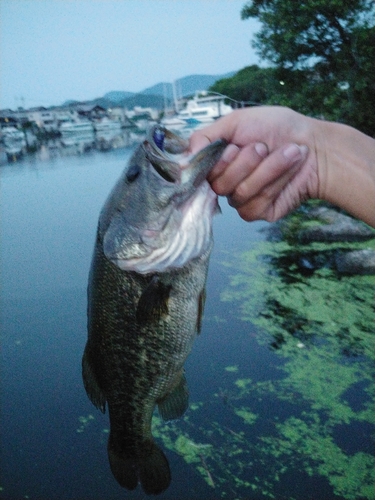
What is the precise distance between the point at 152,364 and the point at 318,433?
2210mm

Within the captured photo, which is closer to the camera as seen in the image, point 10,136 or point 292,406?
point 292,406

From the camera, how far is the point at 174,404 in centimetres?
175

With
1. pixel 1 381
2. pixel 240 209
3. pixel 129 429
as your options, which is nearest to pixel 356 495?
pixel 129 429

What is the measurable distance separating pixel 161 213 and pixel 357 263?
4.93 meters

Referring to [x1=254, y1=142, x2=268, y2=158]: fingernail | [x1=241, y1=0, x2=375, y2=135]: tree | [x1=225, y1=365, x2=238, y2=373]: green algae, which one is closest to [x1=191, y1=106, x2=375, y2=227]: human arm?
[x1=254, y1=142, x2=268, y2=158]: fingernail

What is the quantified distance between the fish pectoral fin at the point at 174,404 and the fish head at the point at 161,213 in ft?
2.02

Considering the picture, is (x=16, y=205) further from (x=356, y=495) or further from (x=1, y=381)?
(x=356, y=495)

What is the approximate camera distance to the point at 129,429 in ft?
5.56

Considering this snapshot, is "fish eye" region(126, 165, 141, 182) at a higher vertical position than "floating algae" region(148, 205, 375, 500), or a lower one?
higher

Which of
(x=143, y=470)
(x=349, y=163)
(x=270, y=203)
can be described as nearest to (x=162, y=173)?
(x=270, y=203)

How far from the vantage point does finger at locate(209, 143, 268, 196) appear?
1573 millimetres

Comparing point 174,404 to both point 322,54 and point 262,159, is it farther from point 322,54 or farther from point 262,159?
point 322,54

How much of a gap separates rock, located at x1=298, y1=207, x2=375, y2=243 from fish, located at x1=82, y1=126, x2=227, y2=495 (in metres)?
6.04

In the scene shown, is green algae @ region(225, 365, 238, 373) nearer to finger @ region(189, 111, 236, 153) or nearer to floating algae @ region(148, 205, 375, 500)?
floating algae @ region(148, 205, 375, 500)
